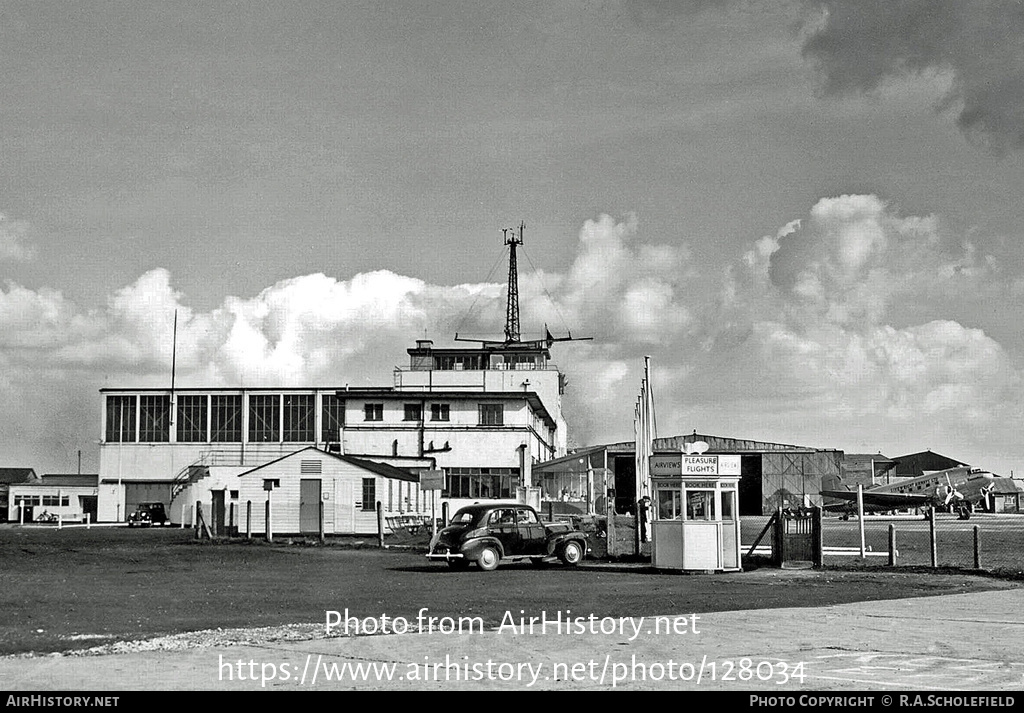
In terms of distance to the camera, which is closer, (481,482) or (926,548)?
(926,548)

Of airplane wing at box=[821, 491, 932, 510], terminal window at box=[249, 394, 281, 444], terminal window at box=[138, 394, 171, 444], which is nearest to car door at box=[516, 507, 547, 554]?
airplane wing at box=[821, 491, 932, 510]

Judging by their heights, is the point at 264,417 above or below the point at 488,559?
above

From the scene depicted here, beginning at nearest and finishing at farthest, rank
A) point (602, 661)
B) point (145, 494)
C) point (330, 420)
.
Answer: point (602, 661) < point (145, 494) < point (330, 420)

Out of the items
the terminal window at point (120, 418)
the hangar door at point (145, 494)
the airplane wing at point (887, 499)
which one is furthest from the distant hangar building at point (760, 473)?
the terminal window at point (120, 418)

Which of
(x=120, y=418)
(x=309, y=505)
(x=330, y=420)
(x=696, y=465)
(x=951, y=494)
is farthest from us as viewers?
(x=330, y=420)

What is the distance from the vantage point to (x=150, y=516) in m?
83.8

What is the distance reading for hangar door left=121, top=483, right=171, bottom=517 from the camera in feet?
302

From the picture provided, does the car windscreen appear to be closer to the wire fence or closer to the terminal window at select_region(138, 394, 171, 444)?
the wire fence

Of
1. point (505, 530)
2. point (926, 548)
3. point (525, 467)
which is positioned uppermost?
point (525, 467)

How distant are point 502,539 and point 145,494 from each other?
70486 millimetres

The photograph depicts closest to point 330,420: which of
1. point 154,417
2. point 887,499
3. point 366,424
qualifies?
point 154,417

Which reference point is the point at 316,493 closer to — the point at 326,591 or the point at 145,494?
the point at 326,591

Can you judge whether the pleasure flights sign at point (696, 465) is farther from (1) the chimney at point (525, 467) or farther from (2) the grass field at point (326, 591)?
(1) the chimney at point (525, 467)

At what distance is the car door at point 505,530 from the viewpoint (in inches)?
1103
